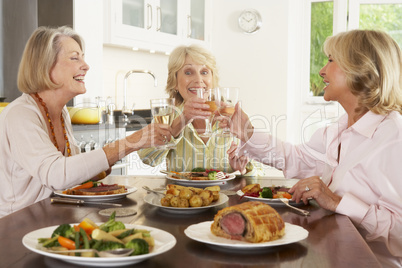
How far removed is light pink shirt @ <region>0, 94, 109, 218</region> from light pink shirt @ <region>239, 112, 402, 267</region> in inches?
35.6

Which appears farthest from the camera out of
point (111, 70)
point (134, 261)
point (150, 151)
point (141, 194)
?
point (111, 70)

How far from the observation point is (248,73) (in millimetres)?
6031

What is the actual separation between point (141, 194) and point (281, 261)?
2.93 ft

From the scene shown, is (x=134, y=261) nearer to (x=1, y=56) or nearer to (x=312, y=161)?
(x=312, y=161)

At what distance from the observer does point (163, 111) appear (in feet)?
5.69

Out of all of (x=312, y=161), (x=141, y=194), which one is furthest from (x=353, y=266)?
(x=312, y=161)

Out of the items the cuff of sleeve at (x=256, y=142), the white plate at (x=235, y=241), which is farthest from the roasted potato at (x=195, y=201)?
the cuff of sleeve at (x=256, y=142)

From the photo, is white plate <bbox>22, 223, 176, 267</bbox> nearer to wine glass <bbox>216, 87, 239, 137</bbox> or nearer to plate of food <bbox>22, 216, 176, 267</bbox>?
plate of food <bbox>22, 216, 176, 267</bbox>

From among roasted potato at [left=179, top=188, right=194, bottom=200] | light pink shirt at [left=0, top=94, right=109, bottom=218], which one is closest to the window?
light pink shirt at [left=0, top=94, right=109, bottom=218]

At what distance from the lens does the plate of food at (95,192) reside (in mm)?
1692

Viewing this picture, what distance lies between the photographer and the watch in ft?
19.3

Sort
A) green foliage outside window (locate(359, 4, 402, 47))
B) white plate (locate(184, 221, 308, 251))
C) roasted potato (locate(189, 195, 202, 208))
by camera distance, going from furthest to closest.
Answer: green foliage outside window (locate(359, 4, 402, 47)), roasted potato (locate(189, 195, 202, 208)), white plate (locate(184, 221, 308, 251))

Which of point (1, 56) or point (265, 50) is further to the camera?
point (265, 50)

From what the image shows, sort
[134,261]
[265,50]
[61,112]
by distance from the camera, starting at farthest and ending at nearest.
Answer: [265,50] → [61,112] → [134,261]
